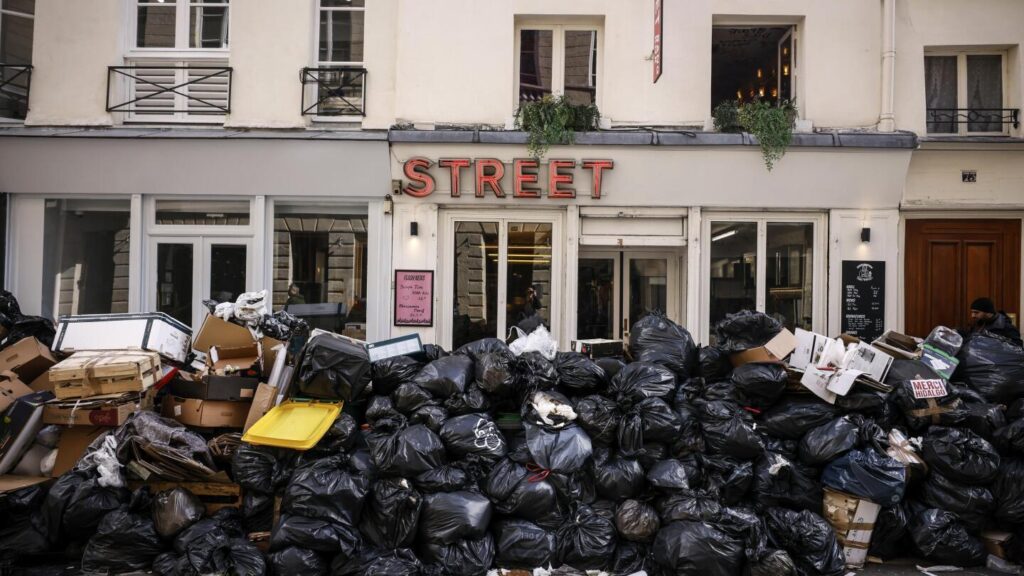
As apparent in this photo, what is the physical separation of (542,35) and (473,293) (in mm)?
3521

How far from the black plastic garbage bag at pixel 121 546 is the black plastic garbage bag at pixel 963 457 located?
5.43m

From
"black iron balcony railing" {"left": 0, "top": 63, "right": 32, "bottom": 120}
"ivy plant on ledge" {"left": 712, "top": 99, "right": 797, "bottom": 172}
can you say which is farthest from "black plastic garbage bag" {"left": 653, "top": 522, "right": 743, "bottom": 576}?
"black iron balcony railing" {"left": 0, "top": 63, "right": 32, "bottom": 120}

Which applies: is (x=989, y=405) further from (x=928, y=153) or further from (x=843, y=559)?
(x=928, y=153)

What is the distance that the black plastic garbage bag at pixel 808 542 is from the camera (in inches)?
A: 169

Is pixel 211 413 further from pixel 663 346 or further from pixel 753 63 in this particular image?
pixel 753 63

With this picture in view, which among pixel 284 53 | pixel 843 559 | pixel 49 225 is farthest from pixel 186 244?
pixel 843 559

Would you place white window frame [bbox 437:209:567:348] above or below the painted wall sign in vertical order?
below

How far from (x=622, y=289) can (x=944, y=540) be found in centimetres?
495

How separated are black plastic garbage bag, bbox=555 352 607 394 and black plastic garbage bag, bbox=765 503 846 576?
1.55 meters

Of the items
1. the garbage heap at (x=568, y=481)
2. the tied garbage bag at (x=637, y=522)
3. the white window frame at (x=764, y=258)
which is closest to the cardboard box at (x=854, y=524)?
the garbage heap at (x=568, y=481)

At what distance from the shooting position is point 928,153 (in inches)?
327

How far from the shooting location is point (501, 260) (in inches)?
339

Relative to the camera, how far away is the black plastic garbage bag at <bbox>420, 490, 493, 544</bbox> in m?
4.31

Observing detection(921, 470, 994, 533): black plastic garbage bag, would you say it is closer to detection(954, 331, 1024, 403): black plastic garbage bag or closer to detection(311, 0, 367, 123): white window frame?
detection(954, 331, 1024, 403): black plastic garbage bag
